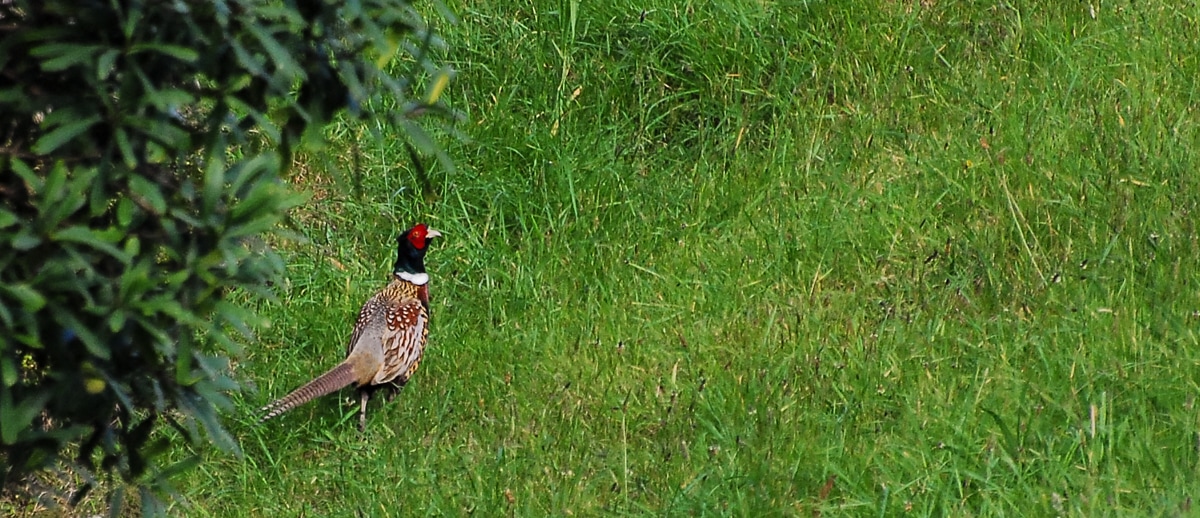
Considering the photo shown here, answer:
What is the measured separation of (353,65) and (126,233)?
1.56 feet

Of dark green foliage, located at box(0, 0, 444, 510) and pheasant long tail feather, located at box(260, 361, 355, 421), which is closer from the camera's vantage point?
dark green foliage, located at box(0, 0, 444, 510)

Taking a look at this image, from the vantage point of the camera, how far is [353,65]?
100 inches

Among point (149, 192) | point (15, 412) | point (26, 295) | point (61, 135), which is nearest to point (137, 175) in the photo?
point (149, 192)

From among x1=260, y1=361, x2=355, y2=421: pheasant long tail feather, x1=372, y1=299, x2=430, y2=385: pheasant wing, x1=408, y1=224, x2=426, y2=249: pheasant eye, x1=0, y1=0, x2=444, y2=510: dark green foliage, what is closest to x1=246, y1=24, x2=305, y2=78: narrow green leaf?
x1=0, y1=0, x2=444, y2=510: dark green foliage

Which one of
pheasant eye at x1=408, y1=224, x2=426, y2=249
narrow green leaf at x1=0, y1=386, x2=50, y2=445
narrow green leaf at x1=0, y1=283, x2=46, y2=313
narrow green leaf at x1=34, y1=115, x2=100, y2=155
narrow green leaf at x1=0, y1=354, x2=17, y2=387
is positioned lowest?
pheasant eye at x1=408, y1=224, x2=426, y2=249

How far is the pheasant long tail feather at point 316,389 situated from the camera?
507 centimetres

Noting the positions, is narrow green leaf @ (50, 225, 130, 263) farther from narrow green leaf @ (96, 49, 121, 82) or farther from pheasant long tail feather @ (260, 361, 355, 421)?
pheasant long tail feather @ (260, 361, 355, 421)

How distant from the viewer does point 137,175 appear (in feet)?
7.80

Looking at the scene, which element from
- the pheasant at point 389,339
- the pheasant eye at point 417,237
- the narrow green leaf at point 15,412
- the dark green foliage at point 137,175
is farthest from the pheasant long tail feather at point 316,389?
the narrow green leaf at point 15,412

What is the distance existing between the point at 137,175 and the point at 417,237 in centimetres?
336

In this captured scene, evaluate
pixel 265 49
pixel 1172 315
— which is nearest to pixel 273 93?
pixel 265 49

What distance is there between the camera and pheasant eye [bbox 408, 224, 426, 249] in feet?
18.9

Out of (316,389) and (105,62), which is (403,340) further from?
(105,62)

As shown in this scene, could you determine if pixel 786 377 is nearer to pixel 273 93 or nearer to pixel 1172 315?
pixel 1172 315
